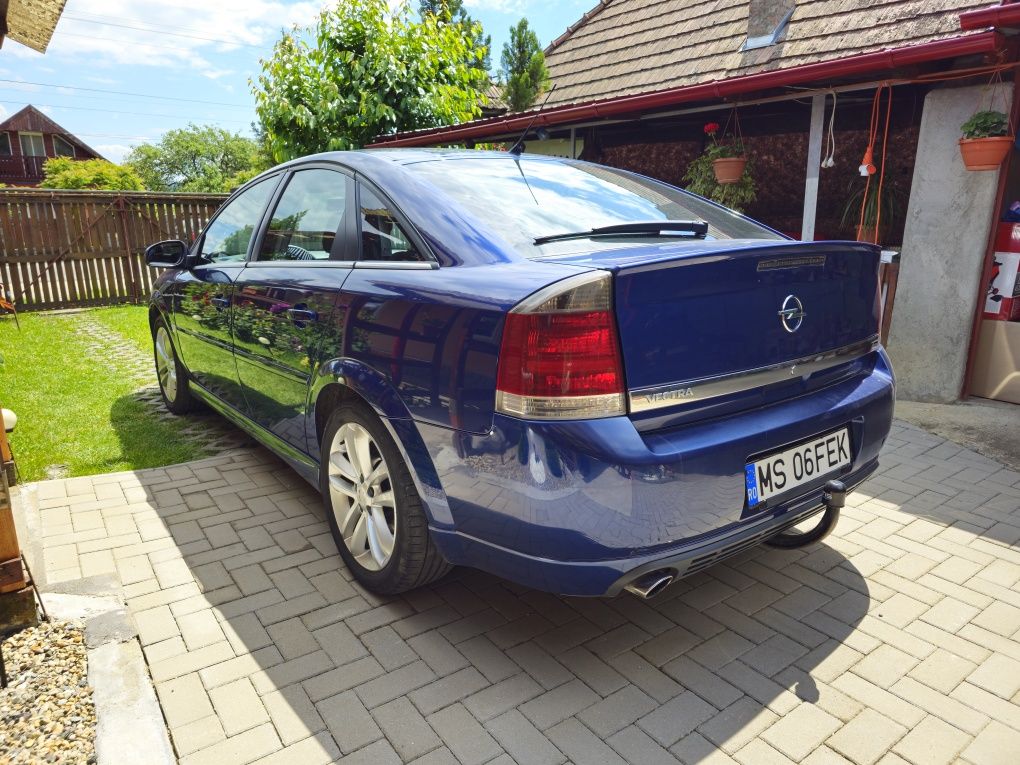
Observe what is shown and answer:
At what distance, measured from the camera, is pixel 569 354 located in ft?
6.09

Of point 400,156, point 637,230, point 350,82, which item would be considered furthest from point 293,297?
point 350,82

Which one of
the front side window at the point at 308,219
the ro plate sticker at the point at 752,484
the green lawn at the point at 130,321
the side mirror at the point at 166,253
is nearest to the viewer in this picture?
the ro plate sticker at the point at 752,484

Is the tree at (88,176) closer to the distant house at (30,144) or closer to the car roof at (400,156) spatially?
the distant house at (30,144)

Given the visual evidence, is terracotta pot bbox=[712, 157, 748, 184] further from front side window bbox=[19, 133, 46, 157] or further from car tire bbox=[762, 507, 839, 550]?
front side window bbox=[19, 133, 46, 157]

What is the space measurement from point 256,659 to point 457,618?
698 mm

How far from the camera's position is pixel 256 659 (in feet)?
7.63

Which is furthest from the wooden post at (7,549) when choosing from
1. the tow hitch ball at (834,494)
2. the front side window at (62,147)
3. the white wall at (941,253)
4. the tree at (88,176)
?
the front side window at (62,147)

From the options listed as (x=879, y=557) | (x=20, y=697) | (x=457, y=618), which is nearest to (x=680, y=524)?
(x=457, y=618)

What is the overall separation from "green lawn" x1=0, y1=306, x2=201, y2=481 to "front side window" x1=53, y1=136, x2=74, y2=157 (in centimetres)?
5062

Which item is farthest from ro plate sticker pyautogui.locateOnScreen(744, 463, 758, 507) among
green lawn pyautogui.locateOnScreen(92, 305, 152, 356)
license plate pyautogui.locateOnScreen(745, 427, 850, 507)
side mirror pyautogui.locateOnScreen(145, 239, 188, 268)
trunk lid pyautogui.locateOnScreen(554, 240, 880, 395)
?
green lawn pyautogui.locateOnScreen(92, 305, 152, 356)

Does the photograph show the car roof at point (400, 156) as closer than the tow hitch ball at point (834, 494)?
No

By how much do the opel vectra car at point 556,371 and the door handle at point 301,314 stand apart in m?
0.02

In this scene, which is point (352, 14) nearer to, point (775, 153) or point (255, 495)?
point (775, 153)

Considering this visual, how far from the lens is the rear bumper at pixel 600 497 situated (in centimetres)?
184
